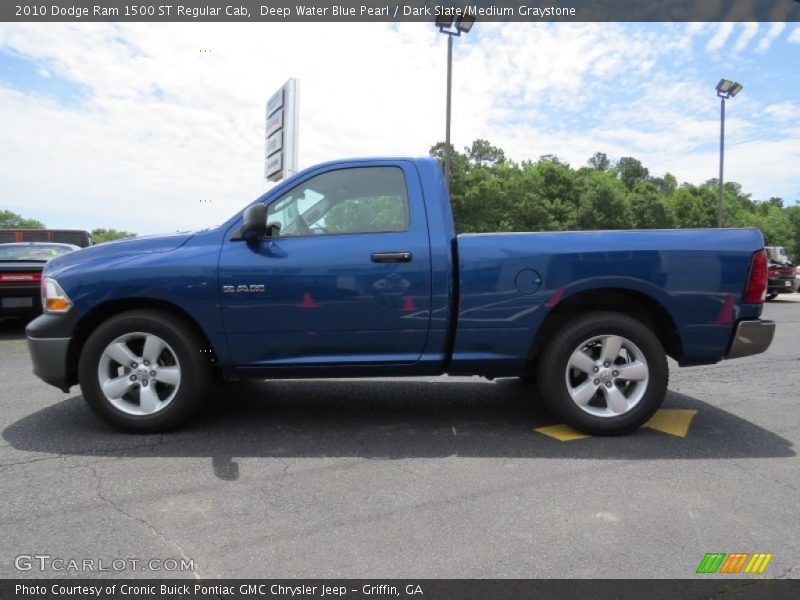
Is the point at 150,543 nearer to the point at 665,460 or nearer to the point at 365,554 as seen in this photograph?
the point at 365,554

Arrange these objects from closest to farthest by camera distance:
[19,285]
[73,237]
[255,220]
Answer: [255,220] < [19,285] < [73,237]

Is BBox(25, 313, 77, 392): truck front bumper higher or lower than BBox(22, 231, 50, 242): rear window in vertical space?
lower

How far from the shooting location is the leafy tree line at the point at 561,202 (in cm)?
4078

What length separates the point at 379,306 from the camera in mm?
3723

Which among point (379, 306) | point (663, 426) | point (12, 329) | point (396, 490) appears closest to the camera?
point (396, 490)

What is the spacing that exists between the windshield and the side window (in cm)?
659

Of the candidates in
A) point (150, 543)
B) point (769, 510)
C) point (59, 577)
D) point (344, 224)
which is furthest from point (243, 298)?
point (769, 510)

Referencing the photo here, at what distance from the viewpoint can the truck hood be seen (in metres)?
→ 3.81

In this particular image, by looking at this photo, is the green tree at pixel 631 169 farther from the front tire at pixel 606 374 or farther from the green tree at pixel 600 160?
the front tire at pixel 606 374

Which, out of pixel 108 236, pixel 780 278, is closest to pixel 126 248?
pixel 780 278

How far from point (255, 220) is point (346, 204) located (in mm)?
649

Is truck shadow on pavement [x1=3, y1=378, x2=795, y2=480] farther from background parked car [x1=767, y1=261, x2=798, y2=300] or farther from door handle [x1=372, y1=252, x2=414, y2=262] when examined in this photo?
background parked car [x1=767, y1=261, x2=798, y2=300]

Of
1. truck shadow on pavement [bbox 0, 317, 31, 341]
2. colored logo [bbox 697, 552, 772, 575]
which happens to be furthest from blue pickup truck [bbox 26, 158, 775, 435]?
truck shadow on pavement [bbox 0, 317, 31, 341]

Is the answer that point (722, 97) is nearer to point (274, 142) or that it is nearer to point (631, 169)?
point (274, 142)
